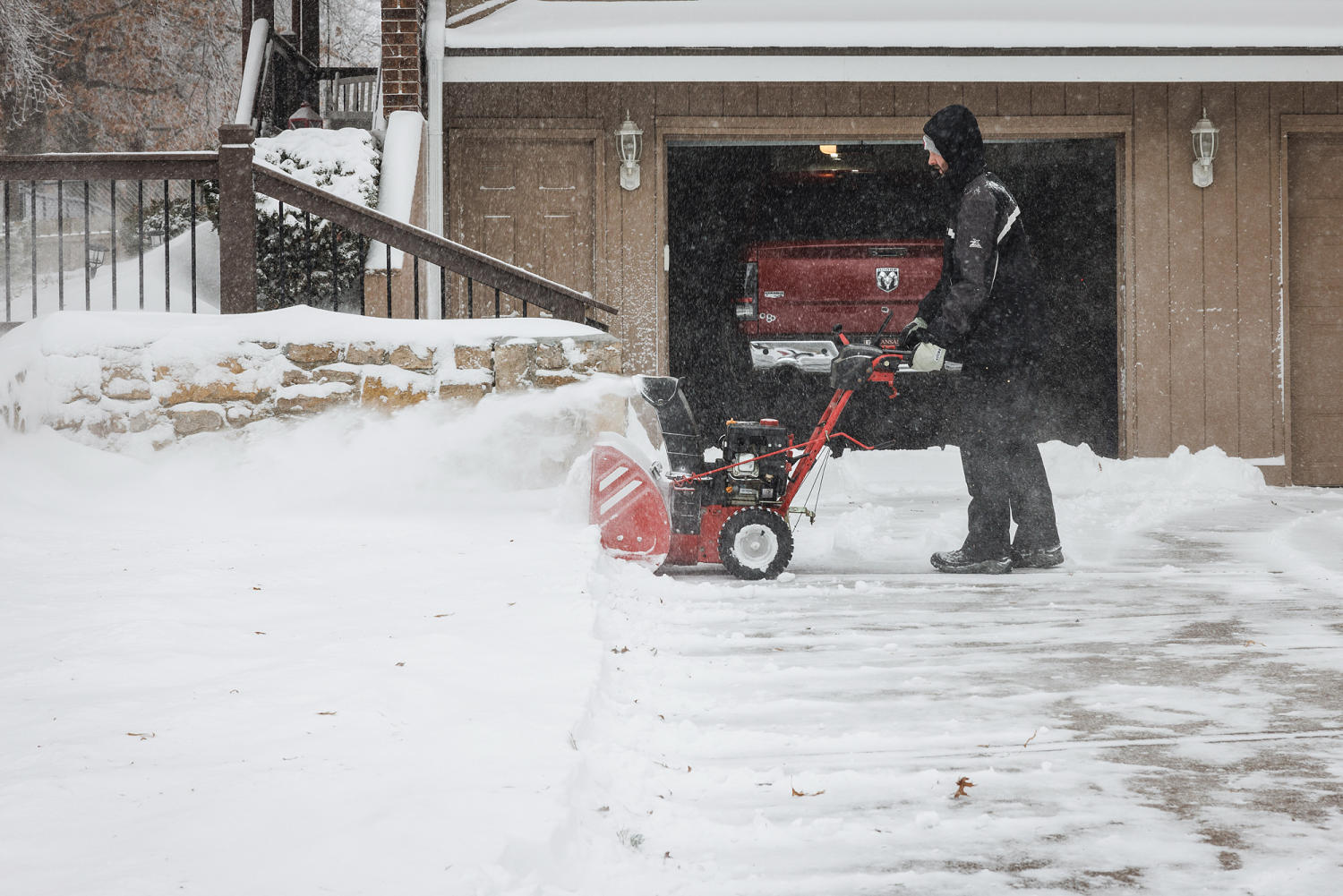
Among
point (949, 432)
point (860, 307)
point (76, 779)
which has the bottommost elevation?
point (76, 779)

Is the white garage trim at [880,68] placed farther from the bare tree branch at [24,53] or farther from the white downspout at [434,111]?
the bare tree branch at [24,53]

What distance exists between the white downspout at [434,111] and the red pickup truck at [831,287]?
2401 millimetres

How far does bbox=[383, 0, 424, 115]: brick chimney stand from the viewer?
8.59m

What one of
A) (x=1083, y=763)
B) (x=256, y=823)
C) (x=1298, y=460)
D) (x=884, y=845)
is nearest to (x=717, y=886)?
(x=884, y=845)

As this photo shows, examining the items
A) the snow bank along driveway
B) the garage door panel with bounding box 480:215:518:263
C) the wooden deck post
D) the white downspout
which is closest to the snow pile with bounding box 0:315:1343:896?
the snow bank along driveway

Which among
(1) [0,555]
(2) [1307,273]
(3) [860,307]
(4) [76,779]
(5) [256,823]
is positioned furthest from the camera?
(2) [1307,273]

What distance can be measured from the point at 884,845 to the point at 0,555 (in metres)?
3.42

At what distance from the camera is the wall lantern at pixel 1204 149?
928cm

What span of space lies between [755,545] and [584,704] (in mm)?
2111

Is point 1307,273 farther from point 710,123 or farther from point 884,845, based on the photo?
point 884,845

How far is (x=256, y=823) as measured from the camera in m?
1.91

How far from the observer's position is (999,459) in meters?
4.84

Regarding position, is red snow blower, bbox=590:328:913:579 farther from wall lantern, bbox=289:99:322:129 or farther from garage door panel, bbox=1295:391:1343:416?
garage door panel, bbox=1295:391:1343:416

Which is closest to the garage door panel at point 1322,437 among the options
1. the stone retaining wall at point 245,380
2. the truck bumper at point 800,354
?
the truck bumper at point 800,354
